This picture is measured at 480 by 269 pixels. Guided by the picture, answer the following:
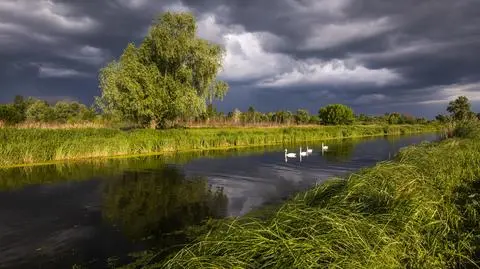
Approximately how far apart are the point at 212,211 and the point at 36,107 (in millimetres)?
56278

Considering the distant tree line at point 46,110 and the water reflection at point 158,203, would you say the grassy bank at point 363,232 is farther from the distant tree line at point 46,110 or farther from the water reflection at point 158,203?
the distant tree line at point 46,110

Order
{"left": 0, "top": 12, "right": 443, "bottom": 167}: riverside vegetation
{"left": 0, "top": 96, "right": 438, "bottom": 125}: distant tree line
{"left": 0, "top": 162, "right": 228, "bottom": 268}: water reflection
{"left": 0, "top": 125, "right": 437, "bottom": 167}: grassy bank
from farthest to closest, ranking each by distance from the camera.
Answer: {"left": 0, "top": 96, "right": 438, "bottom": 125}: distant tree line < {"left": 0, "top": 12, "right": 443, "bottom": 167}: riverside vegetation < {"left": 0, "top": 125, "right": 437, "bottom": 167}: grassy bank < {"left": 0, "top": 162, "right": 228, "bottom": 268}: water reflection

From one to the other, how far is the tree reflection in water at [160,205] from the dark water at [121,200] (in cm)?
3

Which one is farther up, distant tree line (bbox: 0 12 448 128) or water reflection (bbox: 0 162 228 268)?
distant tree line (bbox: 0 12 448 128)

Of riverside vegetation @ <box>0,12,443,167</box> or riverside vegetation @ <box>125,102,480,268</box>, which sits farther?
riverside vegetation @ <box>0,12,443,167</box>

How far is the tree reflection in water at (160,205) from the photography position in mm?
11594

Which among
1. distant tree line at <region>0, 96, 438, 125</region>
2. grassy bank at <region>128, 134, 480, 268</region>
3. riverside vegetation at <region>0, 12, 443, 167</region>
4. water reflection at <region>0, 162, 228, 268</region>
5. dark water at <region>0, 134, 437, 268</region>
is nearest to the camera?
grassy bank at <region>128, 134, 480, 268</region>

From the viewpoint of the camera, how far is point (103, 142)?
95.7 feet

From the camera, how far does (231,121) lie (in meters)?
58.2

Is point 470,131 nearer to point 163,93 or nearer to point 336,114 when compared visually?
point 163,93

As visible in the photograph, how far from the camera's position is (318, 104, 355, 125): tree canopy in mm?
81500

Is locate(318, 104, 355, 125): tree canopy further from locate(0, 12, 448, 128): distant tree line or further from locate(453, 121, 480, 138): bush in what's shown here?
locate(453, 121, 480, 138): bush

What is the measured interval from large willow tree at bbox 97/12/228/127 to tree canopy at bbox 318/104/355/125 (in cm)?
4357

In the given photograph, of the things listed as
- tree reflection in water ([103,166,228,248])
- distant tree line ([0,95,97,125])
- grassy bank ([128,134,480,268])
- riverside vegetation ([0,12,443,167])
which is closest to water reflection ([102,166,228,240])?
tree reflection in water ([103,166,228,248])
